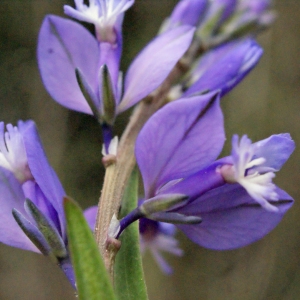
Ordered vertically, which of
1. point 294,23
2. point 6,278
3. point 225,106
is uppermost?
point 294,23

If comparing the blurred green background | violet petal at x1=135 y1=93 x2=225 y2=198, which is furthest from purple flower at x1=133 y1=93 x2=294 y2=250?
the blurred green background

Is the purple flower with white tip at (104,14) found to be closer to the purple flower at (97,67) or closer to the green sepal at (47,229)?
the purple flower at (97,67)

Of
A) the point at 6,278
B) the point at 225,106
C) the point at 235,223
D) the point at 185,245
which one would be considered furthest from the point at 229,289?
the point at 235,223

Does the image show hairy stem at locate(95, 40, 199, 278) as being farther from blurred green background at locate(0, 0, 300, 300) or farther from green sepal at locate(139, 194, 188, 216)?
blurred green background at locate(0, 0, 300, 300)

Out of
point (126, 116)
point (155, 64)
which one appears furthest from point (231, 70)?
point (126, 116)

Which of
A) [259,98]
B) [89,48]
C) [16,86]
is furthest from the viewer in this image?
[16,86]

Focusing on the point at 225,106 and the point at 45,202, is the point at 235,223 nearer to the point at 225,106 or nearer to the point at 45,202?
the point at 45,202
